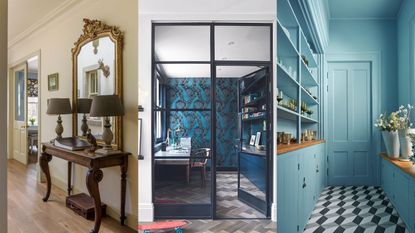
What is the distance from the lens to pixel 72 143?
117 cm

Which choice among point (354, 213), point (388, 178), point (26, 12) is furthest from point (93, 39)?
point (388, 178)

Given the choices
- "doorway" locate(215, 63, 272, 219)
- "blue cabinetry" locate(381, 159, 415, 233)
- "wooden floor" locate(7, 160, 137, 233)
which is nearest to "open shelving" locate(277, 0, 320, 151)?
"doorway" locate(215, 63, 272, 219)

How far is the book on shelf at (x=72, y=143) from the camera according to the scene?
1.10 m

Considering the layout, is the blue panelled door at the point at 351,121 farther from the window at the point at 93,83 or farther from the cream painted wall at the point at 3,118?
the cream painted wall at the point at 3,118

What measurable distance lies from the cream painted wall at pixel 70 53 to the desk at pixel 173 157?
70cm

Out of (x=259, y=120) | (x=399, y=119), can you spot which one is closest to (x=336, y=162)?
(x=399, y=119)

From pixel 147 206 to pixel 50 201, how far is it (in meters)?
0.91

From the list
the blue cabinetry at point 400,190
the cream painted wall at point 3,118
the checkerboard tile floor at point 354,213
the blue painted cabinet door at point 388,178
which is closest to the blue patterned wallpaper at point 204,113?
the cream painted wall at point 3,118

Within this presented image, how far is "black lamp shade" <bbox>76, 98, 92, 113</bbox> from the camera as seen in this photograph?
3.60ft

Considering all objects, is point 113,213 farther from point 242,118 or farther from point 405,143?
point 405,143

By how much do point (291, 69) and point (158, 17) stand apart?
119cm

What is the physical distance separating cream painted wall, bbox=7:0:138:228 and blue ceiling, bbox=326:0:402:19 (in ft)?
5.07

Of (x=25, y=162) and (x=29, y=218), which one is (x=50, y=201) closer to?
(x=29, y=218)

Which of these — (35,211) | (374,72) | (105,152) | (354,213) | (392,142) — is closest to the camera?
(35,211)
